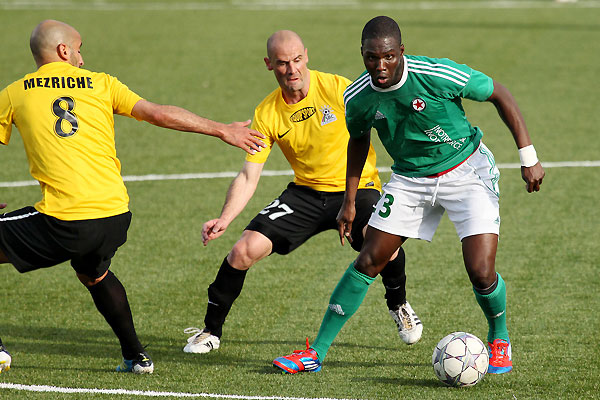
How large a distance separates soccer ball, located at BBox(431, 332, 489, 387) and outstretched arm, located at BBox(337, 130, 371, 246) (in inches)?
40.2

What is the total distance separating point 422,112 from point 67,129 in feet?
7.30

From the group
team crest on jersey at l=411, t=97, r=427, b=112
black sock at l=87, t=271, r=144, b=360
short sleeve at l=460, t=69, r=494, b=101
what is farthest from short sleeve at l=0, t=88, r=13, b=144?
short sleeve at l=460, t=69, r=494, b=101

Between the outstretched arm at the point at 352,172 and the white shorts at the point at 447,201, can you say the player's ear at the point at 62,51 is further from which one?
the white shorts at the point at 447,201

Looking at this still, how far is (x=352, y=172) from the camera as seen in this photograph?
6250mm

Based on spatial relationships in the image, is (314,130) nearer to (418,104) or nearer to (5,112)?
(418,104)

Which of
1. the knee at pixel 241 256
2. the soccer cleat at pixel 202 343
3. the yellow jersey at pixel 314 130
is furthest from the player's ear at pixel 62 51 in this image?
the soccer cleat at pixel 202 343

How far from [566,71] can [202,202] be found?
30.6 ft

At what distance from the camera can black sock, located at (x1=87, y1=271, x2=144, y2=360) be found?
20.0ft

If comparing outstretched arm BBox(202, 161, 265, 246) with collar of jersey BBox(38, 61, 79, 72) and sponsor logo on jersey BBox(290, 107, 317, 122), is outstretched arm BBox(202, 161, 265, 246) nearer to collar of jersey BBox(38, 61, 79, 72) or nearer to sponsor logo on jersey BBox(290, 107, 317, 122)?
sponsor logo on jersey BBox(290, 107, 317, 122)

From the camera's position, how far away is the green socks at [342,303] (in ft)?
20.0

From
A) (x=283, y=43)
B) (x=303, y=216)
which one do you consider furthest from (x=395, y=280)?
(x=283, y=43)

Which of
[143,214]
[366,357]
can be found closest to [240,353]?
[366,357]

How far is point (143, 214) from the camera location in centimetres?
1007

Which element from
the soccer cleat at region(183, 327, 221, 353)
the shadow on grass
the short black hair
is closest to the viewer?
Answer: the short black hair
